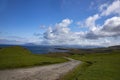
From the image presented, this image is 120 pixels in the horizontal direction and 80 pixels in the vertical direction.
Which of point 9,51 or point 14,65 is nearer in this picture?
point 14,65

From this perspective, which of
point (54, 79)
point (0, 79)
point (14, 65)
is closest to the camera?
point (0, 79)

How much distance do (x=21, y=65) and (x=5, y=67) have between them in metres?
5.77

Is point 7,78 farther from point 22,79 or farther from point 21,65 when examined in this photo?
point 21,65

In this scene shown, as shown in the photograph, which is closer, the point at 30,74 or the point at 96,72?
the point at 30,74

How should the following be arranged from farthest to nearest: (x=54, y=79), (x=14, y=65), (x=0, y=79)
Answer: (x=14, y=65), (x=54, y=79), (x=0, y=79)

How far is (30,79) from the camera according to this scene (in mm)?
29875

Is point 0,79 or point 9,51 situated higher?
point 9,51

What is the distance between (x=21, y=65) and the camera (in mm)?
48000

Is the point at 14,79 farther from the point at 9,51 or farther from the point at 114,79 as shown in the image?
the point at 9,51

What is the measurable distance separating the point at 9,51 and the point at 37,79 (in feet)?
144

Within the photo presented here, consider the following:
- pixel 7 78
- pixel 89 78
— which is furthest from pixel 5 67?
pixel 89 78

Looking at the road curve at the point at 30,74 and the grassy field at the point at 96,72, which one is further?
the grassy field at the point at 96,72

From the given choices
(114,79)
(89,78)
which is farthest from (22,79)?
(114,79)

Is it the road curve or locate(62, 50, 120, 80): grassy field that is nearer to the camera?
the road curve
